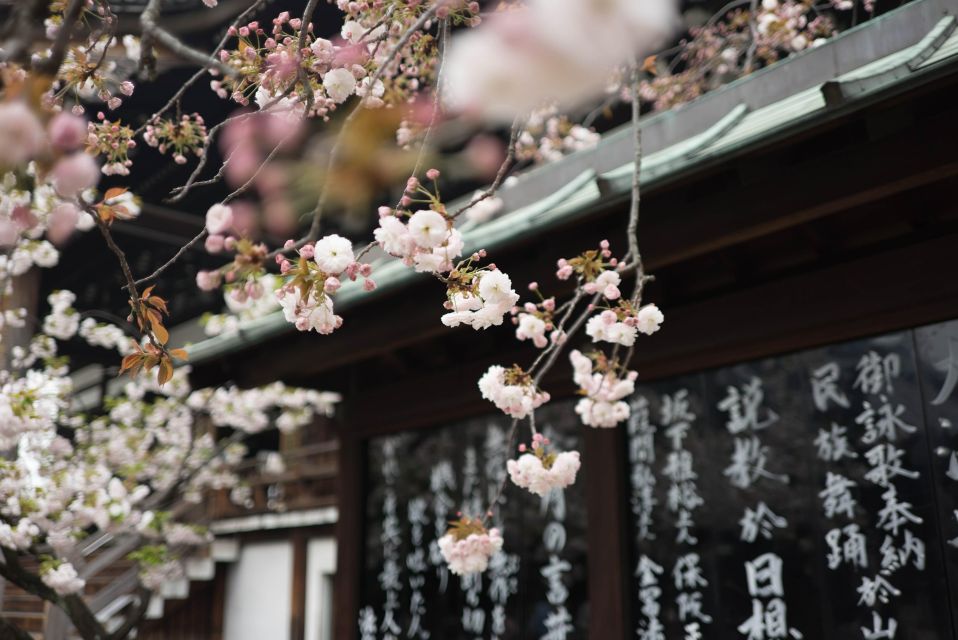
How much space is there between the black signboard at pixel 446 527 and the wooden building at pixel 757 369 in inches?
0.8

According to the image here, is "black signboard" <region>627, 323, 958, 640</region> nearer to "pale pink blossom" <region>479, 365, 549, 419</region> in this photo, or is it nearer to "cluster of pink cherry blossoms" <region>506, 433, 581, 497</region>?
"cluster of pink cherry blossoms" <region>506, 433, 581, 497</region>

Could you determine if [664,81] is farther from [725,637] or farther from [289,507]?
[289,507]

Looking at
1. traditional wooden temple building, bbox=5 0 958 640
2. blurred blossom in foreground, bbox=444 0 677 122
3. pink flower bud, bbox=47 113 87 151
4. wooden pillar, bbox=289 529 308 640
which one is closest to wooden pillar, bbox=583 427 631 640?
traditional wooden temple building, bbox=5 0 958 640

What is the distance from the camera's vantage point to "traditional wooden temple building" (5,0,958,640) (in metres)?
3.41

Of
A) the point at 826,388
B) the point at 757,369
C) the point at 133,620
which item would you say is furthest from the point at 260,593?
the point at 826,388

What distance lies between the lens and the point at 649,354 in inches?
182

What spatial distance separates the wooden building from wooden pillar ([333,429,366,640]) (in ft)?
2.40

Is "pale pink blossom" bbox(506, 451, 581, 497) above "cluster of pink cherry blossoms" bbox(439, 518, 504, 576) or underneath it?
above

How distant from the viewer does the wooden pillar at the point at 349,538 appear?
6.36 m

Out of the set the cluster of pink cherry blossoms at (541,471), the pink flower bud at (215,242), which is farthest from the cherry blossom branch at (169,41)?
the cluster of pink cherry blossoms at (541,471)

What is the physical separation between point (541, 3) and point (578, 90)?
5.5 inches

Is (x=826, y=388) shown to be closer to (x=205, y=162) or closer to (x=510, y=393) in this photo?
(x=510, y=393)

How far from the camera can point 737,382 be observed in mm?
4309

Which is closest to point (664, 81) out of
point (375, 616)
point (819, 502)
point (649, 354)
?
point (649, 354)
